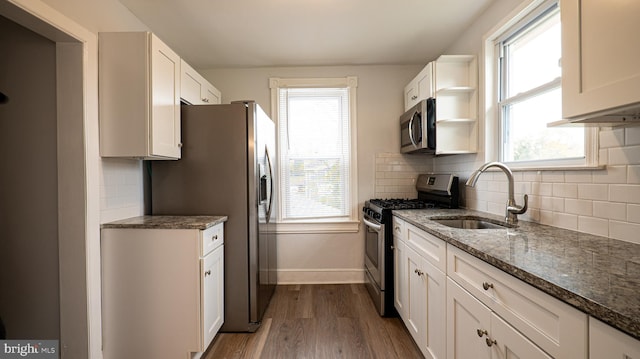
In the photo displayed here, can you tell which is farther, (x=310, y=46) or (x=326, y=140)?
(x=326, y=140)

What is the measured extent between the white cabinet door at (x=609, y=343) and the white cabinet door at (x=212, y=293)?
1.78 meters

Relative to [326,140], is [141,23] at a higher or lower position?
higher

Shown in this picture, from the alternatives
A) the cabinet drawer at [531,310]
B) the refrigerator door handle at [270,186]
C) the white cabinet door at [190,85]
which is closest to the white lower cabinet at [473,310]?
the cabinet drawer at [531,310]

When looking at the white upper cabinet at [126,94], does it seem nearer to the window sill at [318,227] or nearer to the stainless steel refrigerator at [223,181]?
the stainless steel refrigerator at [223,181]

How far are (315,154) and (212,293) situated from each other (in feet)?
5.90

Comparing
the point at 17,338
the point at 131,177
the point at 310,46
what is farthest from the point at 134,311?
the point at 310,46

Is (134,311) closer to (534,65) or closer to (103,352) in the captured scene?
(103,352)

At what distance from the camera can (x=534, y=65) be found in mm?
1707

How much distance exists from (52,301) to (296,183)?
2.13 metres

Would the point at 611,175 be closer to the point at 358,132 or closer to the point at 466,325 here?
the point at 466,325

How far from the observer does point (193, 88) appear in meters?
2.29

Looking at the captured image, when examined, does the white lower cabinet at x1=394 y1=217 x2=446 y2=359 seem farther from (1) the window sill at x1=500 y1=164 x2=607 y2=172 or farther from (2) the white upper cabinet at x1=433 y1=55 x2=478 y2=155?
(2) the white upper cabinet at x1=433 y1=55 x2=478 y2=155

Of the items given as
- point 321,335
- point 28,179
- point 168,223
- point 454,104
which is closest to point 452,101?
point 454,104

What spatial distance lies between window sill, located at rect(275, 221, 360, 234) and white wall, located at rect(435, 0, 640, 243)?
1494 mm
